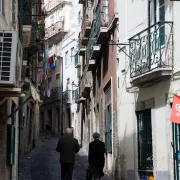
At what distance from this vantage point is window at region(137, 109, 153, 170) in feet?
44.2

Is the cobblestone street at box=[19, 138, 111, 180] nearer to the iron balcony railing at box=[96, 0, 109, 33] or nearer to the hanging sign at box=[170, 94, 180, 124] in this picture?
the iron balcony railing at box=[96, 0, 109, 33]

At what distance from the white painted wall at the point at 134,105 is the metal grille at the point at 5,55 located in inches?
155

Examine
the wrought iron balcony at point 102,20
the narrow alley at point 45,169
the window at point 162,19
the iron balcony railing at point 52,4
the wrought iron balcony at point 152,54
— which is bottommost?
the narrow alley at point 45,169

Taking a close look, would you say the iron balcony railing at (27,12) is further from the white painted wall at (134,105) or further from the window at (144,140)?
the window at (144,140)

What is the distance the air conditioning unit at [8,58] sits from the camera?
9750mm

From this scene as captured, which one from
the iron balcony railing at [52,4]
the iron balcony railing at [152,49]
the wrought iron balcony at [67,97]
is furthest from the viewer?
the iron balcony railing at [52,4]

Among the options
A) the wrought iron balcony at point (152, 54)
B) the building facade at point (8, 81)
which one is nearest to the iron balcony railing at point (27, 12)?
the building facade at point (8, 81)

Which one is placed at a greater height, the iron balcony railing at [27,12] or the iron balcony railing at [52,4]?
the iron balcony railing at [52,4]

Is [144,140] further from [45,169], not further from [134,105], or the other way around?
[45,169]

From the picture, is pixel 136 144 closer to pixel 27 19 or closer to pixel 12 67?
pixel 12 67

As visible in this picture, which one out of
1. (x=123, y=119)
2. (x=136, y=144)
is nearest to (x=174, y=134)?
(x=136, y=144)

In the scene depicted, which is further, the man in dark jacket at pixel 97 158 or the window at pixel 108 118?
the window at pixel 108 118

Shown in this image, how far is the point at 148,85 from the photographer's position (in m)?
13.2

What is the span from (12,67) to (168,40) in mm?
4025
